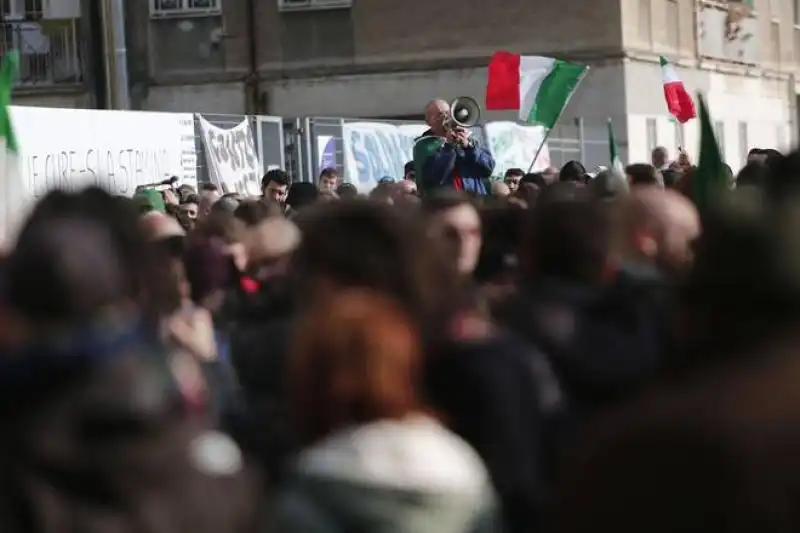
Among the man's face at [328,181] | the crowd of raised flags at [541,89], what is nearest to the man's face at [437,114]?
the man's face at [328,181]

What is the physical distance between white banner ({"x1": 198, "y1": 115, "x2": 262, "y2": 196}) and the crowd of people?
11.6 metres

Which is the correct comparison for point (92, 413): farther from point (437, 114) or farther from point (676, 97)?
point (676, 97)

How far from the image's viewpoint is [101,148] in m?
14.9

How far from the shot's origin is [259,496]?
10.9 ft

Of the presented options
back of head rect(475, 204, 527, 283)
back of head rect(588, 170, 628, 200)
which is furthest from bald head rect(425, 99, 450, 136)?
back of head rect(475, 204, 527, 283)

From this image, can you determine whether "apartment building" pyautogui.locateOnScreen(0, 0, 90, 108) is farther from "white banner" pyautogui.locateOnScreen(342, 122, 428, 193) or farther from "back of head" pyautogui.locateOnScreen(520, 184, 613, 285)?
"back of head" pyautogui.locateOnScreen(520, 184, 613, 285)

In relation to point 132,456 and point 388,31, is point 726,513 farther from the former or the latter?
point 388,31

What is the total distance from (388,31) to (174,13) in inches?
151

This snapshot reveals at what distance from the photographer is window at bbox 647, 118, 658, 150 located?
29594mm

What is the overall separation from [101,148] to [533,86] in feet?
14.9

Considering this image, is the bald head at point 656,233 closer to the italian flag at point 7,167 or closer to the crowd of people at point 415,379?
the crowd of people at point 415,379

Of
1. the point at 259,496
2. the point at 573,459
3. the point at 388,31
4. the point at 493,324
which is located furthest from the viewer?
the point at 388,31

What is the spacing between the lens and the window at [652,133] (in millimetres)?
29594

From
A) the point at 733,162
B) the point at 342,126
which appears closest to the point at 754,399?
the point at 342,126
